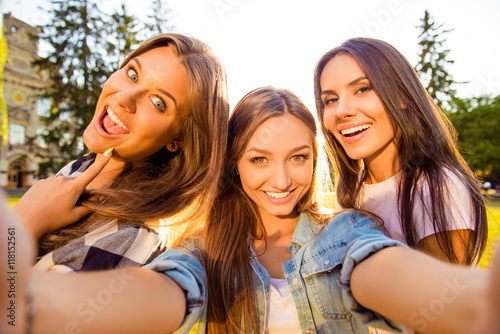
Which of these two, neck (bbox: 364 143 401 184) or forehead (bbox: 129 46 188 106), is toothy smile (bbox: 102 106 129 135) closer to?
forehead (bbox: 129 46 188 106)

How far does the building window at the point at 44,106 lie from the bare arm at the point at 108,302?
18.7m

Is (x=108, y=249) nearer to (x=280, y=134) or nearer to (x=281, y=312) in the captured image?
(x=281, y=312)

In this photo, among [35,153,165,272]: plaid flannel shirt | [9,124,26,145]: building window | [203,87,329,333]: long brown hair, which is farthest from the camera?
[9,124,26,145]: building window

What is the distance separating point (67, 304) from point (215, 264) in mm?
1272

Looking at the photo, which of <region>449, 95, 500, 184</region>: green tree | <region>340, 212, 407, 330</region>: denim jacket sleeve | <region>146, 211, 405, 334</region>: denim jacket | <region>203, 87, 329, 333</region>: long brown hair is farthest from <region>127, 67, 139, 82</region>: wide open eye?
<region>449, 95, 500, 184</region>: green tree

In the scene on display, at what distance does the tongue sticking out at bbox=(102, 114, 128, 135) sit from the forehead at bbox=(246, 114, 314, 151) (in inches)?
37.3

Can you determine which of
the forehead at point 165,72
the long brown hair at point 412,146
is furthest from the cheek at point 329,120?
the forehead at point 165,72

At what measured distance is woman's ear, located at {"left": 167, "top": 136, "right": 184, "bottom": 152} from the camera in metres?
2.57

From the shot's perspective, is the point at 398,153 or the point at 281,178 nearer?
the point at 281,178

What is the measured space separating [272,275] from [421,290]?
1307 millimetres

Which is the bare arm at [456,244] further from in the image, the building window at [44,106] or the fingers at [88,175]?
the building window at [44,106]

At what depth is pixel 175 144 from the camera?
2582 millimetres

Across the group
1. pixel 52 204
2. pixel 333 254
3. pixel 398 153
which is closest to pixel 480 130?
pixel 398 153

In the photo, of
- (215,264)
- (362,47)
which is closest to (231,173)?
(215,264)
